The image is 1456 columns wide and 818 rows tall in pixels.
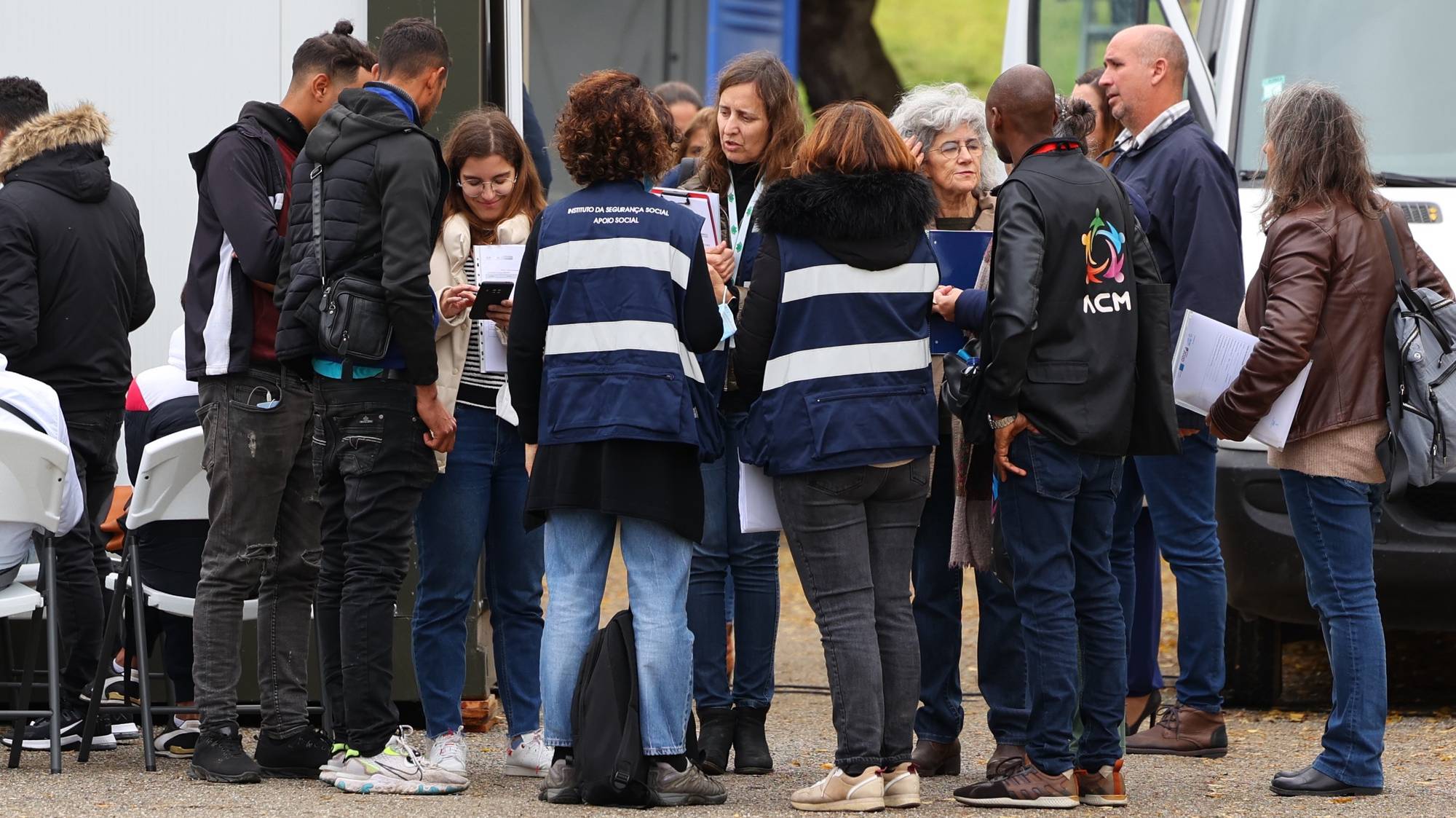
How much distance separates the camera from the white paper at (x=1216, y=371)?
5.20 meters

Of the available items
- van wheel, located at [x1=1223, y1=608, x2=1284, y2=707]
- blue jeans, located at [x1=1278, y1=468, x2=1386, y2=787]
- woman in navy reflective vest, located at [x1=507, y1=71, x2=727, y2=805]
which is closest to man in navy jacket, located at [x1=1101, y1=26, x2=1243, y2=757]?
blue jeans, located at [x1=1278, y1=468, x2=1386, y2=787]

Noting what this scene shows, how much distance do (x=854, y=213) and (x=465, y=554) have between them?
4.95 ft

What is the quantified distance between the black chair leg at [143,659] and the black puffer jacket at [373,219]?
3.32 ft

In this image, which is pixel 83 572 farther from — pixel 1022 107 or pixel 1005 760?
pixel 1022 107

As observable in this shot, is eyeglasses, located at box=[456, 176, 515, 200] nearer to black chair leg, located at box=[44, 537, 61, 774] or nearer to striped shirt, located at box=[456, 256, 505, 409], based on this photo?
striped shirt, located at box=[456, 256, 505, 409]

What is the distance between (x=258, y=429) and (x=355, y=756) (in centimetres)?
93

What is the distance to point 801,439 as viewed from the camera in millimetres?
4836

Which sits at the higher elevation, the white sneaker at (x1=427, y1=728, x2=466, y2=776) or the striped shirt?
the striped shirt

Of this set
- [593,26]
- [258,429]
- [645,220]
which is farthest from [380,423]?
[593,26]

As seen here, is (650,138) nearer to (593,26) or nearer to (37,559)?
(37,559)

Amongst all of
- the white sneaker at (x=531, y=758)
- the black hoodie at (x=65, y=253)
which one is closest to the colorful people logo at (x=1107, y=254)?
the white sneaker at (x=531, y=758)

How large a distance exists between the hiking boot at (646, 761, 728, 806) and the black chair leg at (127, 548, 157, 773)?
5.18 ft

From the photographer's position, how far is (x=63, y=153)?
5.95 m

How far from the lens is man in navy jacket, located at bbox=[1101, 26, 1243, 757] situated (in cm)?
573
